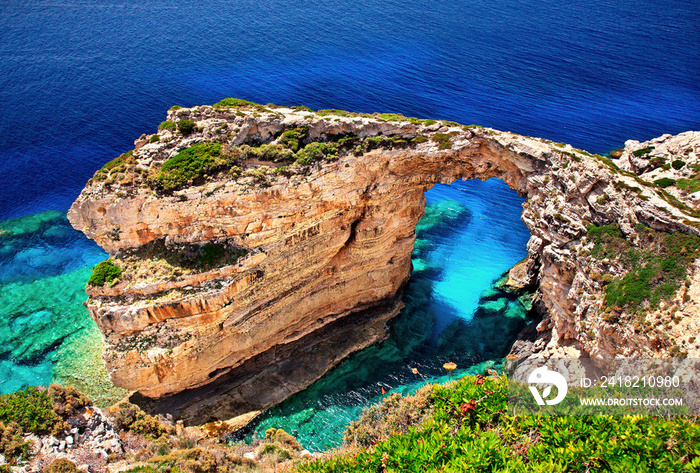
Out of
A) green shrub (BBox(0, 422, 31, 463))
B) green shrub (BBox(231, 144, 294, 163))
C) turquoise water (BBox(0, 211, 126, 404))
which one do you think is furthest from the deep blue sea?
green shrub (BBox(231, 144, 294, 163))

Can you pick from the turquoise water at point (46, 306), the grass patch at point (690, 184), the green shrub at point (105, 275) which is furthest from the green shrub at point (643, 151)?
the turquoise water at point (46, 306)

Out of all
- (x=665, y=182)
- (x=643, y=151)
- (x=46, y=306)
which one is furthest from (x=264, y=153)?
(x=643, y=151)

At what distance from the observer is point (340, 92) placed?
A: 51375 mm

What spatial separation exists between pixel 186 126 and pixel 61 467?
15.8 m

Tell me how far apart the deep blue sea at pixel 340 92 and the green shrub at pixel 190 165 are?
43.8 feet

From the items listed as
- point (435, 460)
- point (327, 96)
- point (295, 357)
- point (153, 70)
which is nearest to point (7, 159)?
point (153, 70)

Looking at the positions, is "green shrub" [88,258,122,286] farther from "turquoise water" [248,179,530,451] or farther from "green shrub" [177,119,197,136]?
"turquoise water" [248,179,530,451]

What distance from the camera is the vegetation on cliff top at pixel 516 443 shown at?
10.0 meters

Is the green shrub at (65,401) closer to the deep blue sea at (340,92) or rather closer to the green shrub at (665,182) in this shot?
the deep blue sea at (340,92)

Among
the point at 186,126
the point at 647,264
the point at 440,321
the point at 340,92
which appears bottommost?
the point at 440,321

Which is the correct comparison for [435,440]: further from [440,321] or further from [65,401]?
[440,321]

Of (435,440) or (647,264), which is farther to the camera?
(647,264)

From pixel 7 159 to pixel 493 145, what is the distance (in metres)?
46.9

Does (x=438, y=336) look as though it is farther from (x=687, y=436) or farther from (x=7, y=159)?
(x=7, y=159)
